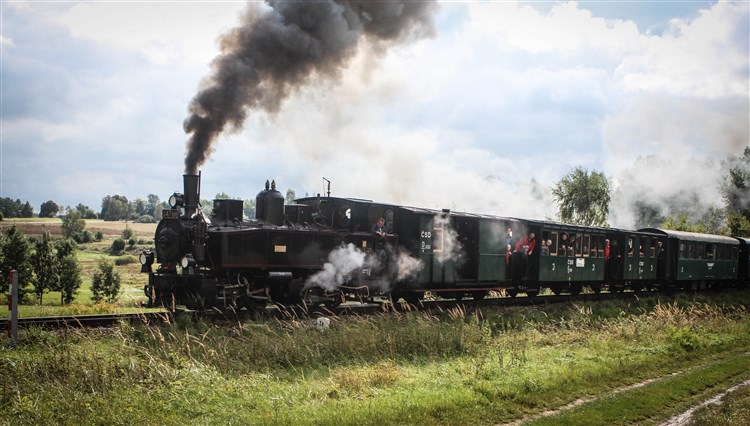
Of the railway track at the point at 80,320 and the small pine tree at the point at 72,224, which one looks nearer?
the railway track at the point at 80,320

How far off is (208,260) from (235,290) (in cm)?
96

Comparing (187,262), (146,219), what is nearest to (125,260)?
(146,219)

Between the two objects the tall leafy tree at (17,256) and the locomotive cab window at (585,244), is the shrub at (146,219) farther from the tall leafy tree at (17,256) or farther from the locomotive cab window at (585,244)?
the locomotive cab window at (585,244)

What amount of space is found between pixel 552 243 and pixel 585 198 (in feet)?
129

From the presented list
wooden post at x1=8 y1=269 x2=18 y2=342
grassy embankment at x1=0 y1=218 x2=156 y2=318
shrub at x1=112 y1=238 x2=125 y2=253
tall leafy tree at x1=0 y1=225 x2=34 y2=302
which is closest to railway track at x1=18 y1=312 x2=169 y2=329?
wooden post at x1=8 y1=269 x2=18 y2=342

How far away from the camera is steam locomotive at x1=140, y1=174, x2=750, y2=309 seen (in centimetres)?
1384

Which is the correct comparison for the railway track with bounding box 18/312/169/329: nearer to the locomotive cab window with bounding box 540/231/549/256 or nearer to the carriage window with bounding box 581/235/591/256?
the locomotive cab window with bounding box 540/231/549/256

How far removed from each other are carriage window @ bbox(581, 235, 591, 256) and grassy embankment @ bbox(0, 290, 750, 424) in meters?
9.87

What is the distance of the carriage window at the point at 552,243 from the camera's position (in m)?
Answer: 22.3

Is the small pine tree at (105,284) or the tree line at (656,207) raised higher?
the tree line at (656,207)

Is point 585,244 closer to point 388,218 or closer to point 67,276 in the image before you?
point 388,218

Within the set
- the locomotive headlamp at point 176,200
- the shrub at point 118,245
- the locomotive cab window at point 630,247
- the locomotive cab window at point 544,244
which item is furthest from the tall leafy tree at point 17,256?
the locomotive cab window at point 630,247

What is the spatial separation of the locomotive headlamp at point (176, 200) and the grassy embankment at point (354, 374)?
11.0 feet

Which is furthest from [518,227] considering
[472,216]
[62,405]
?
[62,405]
